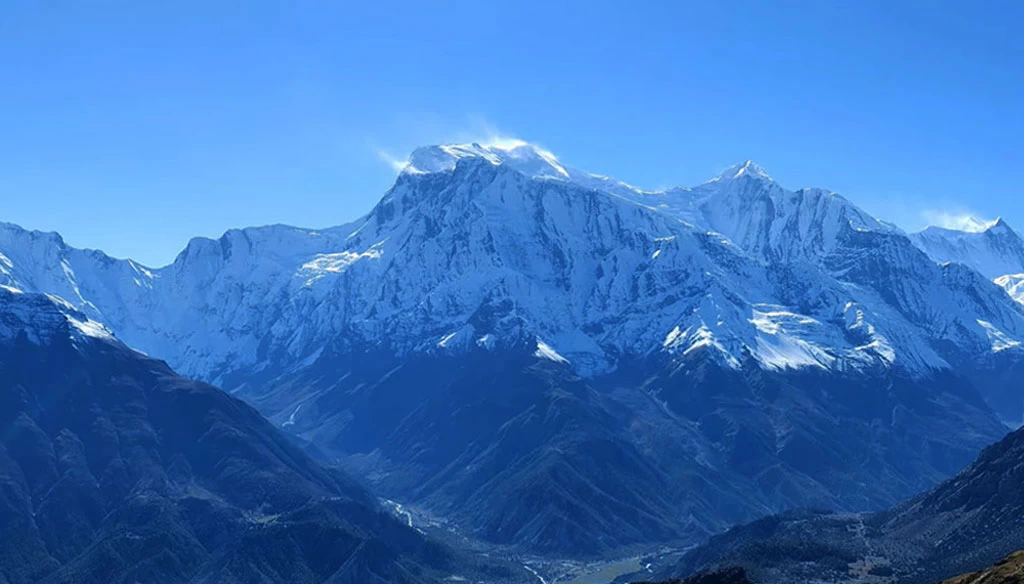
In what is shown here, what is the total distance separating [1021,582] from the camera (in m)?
Answer: 154

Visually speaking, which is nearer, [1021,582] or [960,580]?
[1021,582]

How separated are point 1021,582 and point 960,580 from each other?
17143 mm

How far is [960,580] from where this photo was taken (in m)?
171
